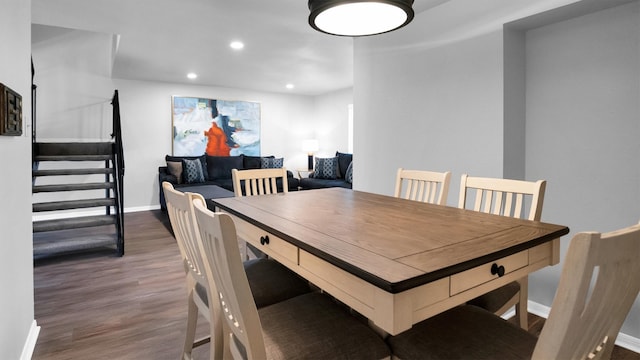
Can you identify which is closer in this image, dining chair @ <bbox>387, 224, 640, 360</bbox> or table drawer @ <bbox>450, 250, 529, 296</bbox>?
dining chair @ <bbox>387, 224, 640, 360</bbox>

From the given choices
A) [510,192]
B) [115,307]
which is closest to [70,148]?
[115,307]

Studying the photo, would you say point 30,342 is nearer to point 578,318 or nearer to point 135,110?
point 578,318

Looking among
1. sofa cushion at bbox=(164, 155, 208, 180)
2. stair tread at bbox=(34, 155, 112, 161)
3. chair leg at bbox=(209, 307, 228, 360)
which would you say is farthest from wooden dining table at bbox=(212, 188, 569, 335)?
sofa cushion at bbox=(164, 155, 208, 180)

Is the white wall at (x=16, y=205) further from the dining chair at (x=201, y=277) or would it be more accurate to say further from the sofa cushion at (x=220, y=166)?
the sofa cushion at (x=220, y=166)

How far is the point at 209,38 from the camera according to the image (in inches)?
144

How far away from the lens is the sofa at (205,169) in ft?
18.8

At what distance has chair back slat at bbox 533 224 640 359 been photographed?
60 centimetres

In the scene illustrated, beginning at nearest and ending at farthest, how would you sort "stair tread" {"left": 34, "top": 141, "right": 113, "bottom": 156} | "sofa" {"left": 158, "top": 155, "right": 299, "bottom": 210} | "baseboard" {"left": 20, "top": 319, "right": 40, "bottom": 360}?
"baseboard" {"left": 20, "top": 319, "right": 40, "bottom": 360} < "stair tread" {"left": 34, "top": 141, "right": 113, "bottom": 156} < "sofa" {"left": 158, "top": 155, "right": 299, "bottom": 210}

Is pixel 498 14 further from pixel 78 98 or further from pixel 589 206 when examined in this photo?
pixel 78 98

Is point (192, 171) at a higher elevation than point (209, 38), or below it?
below

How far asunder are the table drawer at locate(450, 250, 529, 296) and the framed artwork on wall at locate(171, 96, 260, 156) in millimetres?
6027

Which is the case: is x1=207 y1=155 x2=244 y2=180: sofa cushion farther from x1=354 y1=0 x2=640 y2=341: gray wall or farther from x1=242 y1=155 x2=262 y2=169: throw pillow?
x1=354 y1=0 x2=640 y2=341: gray wall

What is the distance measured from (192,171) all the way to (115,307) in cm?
364

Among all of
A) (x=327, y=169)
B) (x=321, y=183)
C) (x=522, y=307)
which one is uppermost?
(x=327, y=169)
